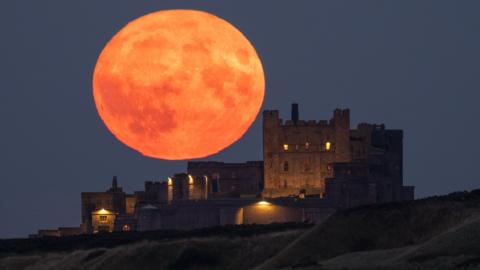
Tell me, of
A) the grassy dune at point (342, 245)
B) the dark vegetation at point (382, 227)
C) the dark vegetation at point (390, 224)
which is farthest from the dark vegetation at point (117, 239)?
the dark vegetation at point (390, 224)

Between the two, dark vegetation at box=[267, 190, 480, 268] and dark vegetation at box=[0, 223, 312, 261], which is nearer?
dark vegetation at box=[267, 190, 480, 268]

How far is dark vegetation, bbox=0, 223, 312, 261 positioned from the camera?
122819 mm

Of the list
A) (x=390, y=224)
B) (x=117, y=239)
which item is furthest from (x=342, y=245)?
(x=117, y=239)

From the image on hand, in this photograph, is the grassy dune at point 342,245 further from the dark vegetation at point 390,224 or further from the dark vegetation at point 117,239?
the dark vegetation at point 117,239

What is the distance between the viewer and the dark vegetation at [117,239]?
12282cm

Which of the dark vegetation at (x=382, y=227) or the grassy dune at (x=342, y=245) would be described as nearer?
the grassy dune at (x=342, y=245)

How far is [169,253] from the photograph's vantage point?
111250 mm

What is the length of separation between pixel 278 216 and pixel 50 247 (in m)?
48.1

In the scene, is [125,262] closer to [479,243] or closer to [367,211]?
[367,211]

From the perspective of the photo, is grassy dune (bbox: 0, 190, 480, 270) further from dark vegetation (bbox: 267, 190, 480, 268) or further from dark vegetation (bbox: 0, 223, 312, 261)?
dark vegetation (bbox: 0, 223, 312, 261)

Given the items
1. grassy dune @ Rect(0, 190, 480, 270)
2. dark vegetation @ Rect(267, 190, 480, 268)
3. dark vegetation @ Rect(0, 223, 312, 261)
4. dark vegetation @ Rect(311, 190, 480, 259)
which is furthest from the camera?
dark vegetation @ Rect(0, 223, 312, 261)

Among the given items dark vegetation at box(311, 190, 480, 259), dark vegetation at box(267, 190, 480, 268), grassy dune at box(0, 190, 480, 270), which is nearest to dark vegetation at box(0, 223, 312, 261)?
grassy dune at box(0, 190, 480, 270)

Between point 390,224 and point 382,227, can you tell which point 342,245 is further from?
point 390,224

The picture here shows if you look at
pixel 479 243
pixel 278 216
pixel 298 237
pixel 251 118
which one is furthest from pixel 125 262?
pixel 278 216
